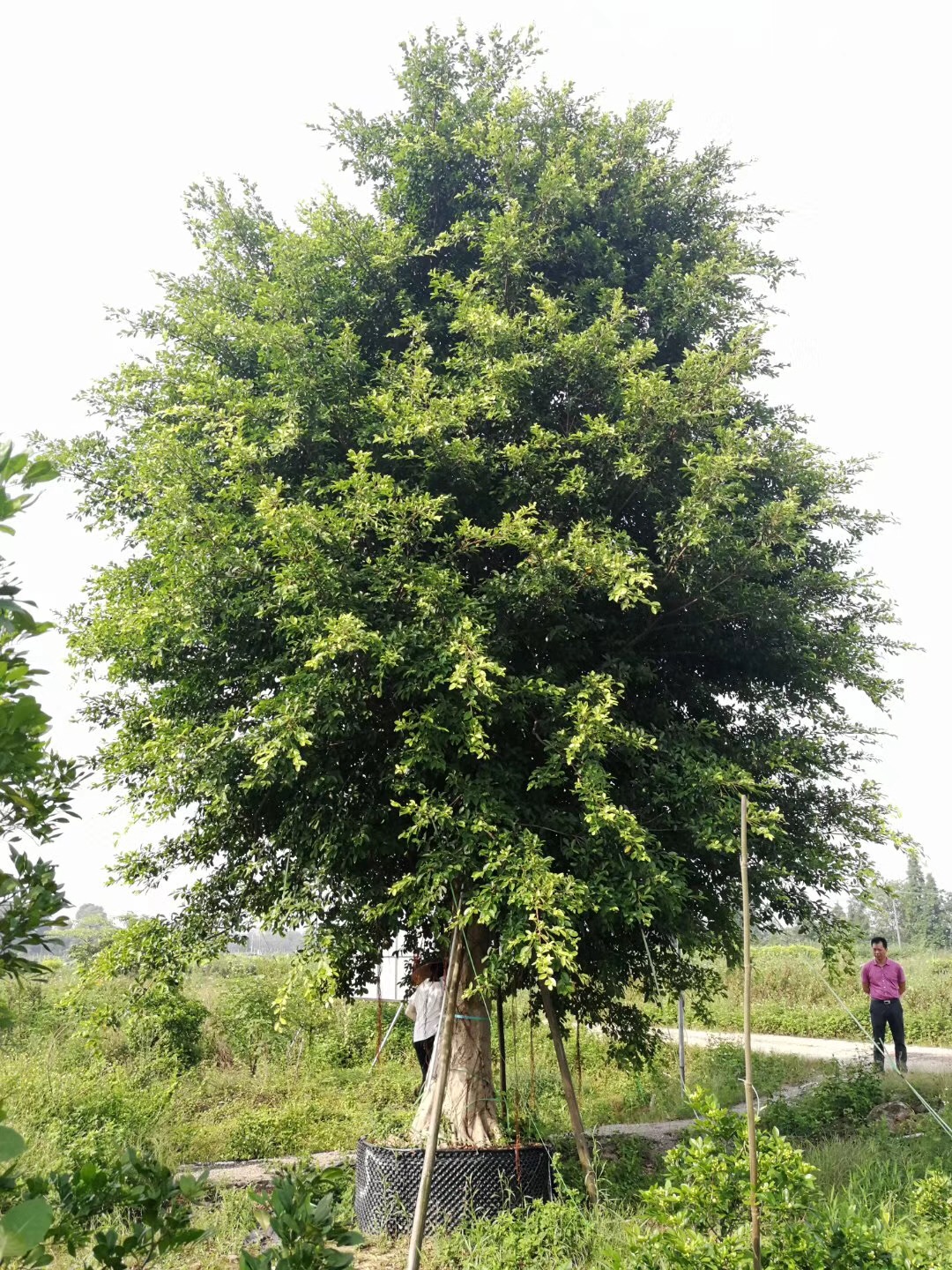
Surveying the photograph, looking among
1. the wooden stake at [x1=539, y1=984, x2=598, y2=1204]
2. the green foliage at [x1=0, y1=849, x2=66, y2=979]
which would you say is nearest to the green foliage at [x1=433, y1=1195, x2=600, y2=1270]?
the wooden stake at [x1=539, y1=984, x2=598, y2=1204]

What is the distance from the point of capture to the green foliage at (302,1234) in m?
1.79

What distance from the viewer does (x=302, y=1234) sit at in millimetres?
1896

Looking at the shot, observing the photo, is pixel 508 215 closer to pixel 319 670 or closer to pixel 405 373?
pixel 405 373

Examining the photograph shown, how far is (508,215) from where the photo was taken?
298 inches

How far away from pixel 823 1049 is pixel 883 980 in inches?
275

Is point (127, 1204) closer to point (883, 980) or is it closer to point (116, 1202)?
point (116, 1202)

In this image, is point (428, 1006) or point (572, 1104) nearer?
point (572, 1104)

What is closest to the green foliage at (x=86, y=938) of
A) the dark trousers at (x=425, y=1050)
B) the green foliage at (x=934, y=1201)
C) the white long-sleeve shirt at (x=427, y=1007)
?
the white long-sleeve shirt at (x=427, y=1007)

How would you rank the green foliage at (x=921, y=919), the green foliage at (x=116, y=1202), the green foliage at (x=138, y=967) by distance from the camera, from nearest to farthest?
1. the green foliage at (x=116, y=1202)
2. the green foliage at (x=138, y=967)
3. the green foliage at (x=921, y=919)

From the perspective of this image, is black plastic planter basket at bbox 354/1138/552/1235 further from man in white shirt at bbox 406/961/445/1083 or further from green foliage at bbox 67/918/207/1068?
green foliage at bbox 67/918/207/1068

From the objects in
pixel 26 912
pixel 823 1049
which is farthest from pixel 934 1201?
pixel 823 1049

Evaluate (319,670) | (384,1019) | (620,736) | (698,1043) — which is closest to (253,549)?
(319,670)

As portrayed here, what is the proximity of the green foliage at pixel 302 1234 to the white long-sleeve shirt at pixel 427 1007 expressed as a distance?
6433 millimetres

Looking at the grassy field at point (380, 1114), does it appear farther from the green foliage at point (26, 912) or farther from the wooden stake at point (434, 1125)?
the wooden stake at point (434, 1125)
